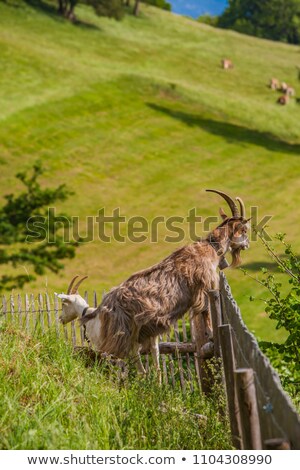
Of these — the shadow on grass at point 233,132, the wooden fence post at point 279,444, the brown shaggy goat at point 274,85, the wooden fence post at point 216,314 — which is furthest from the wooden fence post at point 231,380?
the brown shaggy goat at point 274,85

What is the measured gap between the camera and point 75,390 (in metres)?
7.30

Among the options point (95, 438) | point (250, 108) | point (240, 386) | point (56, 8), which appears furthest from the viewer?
point (56, 8)

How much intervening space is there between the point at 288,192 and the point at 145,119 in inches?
582

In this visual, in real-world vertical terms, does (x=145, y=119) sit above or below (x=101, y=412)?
below

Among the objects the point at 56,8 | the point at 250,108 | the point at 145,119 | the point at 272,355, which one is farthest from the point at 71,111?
the point at 272,355

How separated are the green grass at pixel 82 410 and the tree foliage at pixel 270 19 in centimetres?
10632

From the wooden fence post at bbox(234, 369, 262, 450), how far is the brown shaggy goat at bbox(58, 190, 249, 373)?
14.1 ft

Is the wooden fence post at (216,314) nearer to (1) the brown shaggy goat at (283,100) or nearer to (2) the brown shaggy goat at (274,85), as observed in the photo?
(1) the brown shaggy goat at (283,100)

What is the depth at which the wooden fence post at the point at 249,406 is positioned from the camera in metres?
5.40

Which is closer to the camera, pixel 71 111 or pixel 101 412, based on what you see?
pixel 101 412

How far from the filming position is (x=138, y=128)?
174ft

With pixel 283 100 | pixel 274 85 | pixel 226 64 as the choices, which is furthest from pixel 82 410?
pixel 226 64
